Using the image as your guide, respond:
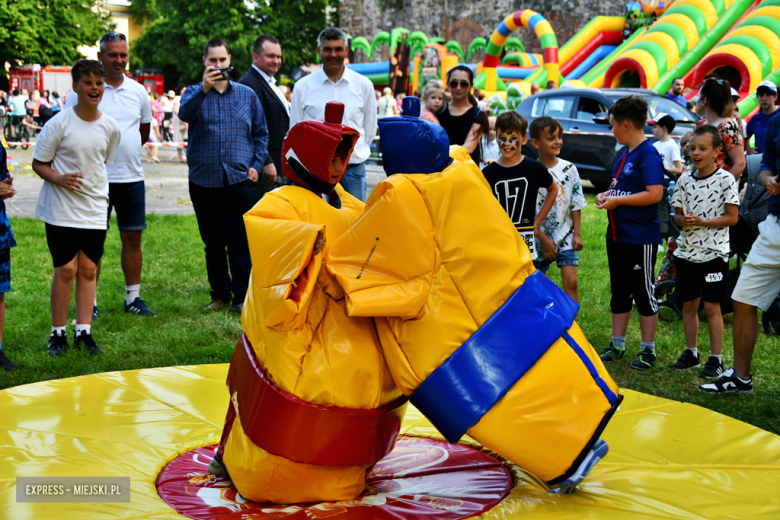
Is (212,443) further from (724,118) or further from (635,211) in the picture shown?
(724,118)

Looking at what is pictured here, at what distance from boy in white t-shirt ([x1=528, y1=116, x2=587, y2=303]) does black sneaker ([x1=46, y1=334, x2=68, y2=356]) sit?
2.89 metres

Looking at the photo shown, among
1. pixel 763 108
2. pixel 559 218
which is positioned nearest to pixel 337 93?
pixel 559 218

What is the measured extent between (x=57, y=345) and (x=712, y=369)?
3.82 meters

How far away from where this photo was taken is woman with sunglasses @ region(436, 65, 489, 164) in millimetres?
5047

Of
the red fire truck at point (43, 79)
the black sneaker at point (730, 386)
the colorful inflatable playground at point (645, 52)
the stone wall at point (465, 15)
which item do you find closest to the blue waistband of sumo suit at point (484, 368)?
the black sneaker at point (730, 386)

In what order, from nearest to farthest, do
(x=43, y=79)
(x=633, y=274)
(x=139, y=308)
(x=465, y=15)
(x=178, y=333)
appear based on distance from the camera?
(x=633, y=274)
(x=178, y=333)
(x=139, y=308)
(x=43, y=79)
(x=465, y=15)

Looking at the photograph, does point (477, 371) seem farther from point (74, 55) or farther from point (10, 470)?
point (74, 55)

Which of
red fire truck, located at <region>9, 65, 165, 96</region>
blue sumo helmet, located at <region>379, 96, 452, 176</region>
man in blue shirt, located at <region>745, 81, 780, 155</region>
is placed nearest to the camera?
blue sumo helmet, located at <region>379, 96, 452, 176</region>

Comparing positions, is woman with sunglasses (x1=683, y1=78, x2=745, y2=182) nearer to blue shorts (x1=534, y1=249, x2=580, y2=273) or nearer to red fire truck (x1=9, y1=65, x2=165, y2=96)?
blue shorts (x1=534, y1=249, x2=580, y2=273)

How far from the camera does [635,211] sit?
430 cm

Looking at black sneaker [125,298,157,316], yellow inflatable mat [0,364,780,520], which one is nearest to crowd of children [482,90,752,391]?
yellow inflatable mat [0,364,780,520]

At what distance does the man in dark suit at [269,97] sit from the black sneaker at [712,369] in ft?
10.3

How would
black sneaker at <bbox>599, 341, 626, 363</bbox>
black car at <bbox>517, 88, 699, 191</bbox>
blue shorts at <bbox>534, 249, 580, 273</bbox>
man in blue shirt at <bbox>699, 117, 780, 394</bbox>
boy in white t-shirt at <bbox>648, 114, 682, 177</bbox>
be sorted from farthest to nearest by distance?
1. black car at <bbox>517, 88, 699, 191</bbox>
2. boy in white t-shirt at <bbox>648, 114, 682, 177</bbox>
3. blue shorts at <bbox>534, 249, 580, 273</bbox>
4. black sneaker at <bbox>599, 341, 626, 363</bbox>
5. man in blue shirt at <bbox>699, 117, 780, 394</bbox>

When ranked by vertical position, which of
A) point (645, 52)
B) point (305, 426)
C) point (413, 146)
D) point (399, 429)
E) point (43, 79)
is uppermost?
point (645, 52)
